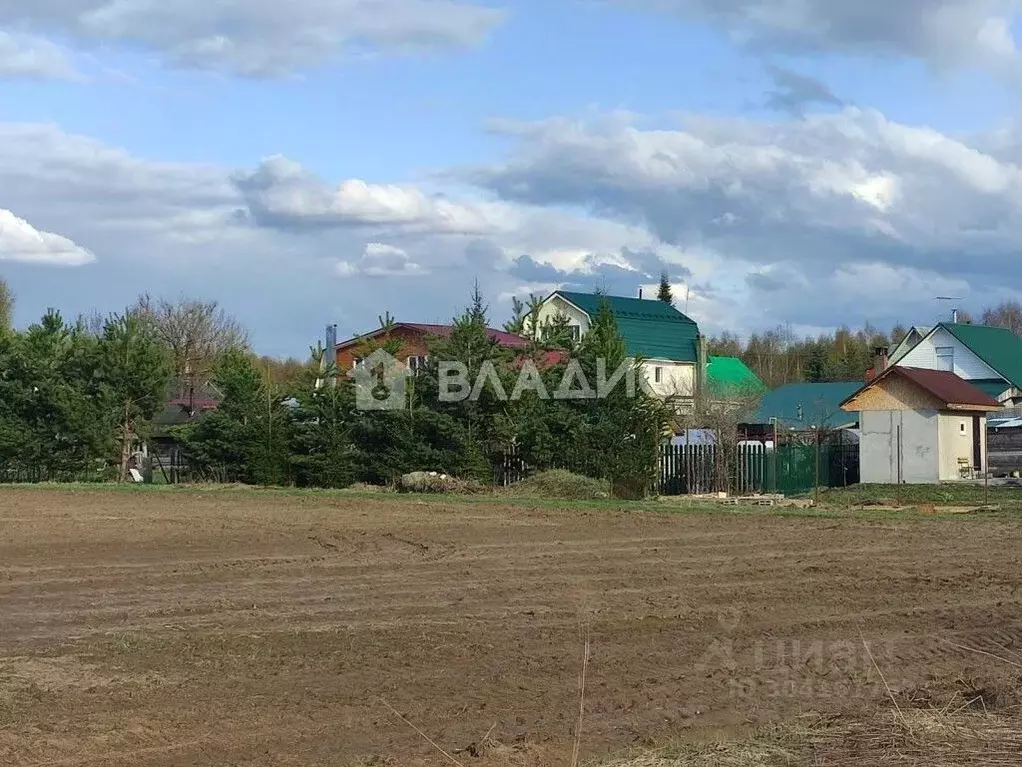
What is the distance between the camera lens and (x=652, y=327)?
208 ft

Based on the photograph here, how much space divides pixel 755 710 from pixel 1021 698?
5.65 ft

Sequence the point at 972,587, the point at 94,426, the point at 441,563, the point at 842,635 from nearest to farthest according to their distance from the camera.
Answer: the point at 842,635 < the point at 972,587 < the point at 441,563 < the point at 94,426

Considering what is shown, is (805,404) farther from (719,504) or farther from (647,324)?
(719,504)

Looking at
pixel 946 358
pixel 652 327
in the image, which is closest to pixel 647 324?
pixel 652 327

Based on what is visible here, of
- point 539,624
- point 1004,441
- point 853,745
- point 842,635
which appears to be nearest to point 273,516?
point 539,624

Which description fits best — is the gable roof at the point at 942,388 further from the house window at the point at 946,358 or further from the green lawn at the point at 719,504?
the house window at the point at 946,358

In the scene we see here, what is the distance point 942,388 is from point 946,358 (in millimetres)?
19993

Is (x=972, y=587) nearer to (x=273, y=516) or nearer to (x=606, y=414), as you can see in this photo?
(x=273, y=516)

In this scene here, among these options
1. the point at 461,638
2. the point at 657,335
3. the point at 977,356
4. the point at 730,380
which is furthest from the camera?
the point at 730,380

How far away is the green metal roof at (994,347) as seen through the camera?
181 ft

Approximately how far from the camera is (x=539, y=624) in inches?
458

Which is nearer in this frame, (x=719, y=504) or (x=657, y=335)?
(x=719, y=504)

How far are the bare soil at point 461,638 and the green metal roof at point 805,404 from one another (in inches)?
1758

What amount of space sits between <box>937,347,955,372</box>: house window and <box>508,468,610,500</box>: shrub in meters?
31.5
